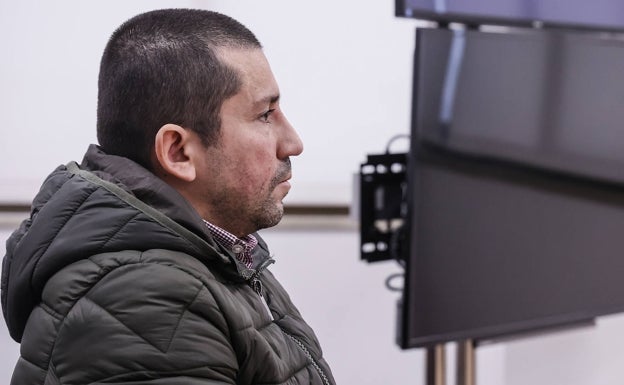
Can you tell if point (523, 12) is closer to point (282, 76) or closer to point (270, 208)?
point (282, 76)

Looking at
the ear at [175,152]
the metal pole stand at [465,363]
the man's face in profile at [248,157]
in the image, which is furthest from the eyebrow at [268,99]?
the metal pole stand at [465,363]

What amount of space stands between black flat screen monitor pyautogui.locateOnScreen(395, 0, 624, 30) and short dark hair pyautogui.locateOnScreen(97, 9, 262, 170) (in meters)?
0.51

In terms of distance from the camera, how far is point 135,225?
36.1 inches

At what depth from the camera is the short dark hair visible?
105cm

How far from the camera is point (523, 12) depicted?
1.64m

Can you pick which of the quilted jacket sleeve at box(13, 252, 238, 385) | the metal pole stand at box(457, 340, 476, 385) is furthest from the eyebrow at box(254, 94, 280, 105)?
the metal pole stand at box(457, 340, 476, 385)

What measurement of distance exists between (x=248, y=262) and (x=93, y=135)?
1.06 meters

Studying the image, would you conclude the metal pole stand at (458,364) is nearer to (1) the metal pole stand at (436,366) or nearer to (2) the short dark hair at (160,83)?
(1) the metal pole stand at (436,366)

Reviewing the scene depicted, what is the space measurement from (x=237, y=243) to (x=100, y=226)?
296 millimetres

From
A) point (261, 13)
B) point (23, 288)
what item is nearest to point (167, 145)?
point (23, 288)

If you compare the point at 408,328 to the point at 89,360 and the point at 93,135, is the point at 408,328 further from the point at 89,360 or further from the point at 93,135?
Result: the point at 93,135

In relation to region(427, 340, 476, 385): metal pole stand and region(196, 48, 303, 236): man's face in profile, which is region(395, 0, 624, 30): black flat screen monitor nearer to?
region(196, 48, 303, 236): man's face in profile

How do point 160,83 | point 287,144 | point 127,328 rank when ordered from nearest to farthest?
point 127,328
point 160,83
point 287,144

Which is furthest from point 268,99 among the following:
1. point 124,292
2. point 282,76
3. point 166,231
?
point 282,76
